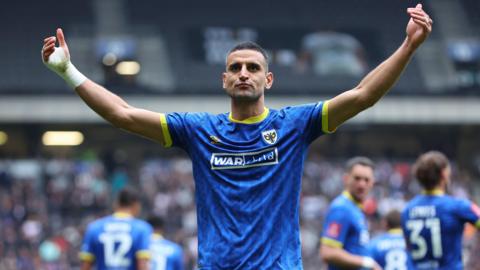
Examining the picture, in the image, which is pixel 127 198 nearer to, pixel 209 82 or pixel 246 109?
pixel 246 109

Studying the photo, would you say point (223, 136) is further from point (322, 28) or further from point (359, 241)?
point (322, 28)

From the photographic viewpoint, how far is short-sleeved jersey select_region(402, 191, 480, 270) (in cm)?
916

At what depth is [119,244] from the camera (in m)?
11.4

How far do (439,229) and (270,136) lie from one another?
11.9ft

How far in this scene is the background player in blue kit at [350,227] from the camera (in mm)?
9883

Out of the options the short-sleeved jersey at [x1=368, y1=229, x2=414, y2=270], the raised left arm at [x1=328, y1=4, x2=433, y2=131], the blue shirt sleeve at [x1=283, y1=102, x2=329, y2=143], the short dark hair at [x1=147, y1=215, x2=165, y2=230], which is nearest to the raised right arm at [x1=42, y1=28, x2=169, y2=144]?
the blue shirt sleeve at [x1=283, y1=102, x2=329, y2=143]

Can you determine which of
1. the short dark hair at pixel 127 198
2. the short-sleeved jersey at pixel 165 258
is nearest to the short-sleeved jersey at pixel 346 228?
the short dark hair at pixel 127 198

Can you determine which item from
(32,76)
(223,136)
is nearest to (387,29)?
(32,76)

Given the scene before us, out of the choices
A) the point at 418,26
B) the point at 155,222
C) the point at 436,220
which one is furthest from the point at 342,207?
the point at 418,26

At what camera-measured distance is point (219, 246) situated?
5.84 m

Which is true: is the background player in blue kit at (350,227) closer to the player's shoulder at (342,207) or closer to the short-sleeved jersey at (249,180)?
the player's shoulder at (342,207)

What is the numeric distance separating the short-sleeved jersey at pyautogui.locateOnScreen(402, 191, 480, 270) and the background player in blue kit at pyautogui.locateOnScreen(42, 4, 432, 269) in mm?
3482

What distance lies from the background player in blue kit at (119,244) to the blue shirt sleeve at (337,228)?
2.42 meters

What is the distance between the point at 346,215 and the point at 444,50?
27.5 m
